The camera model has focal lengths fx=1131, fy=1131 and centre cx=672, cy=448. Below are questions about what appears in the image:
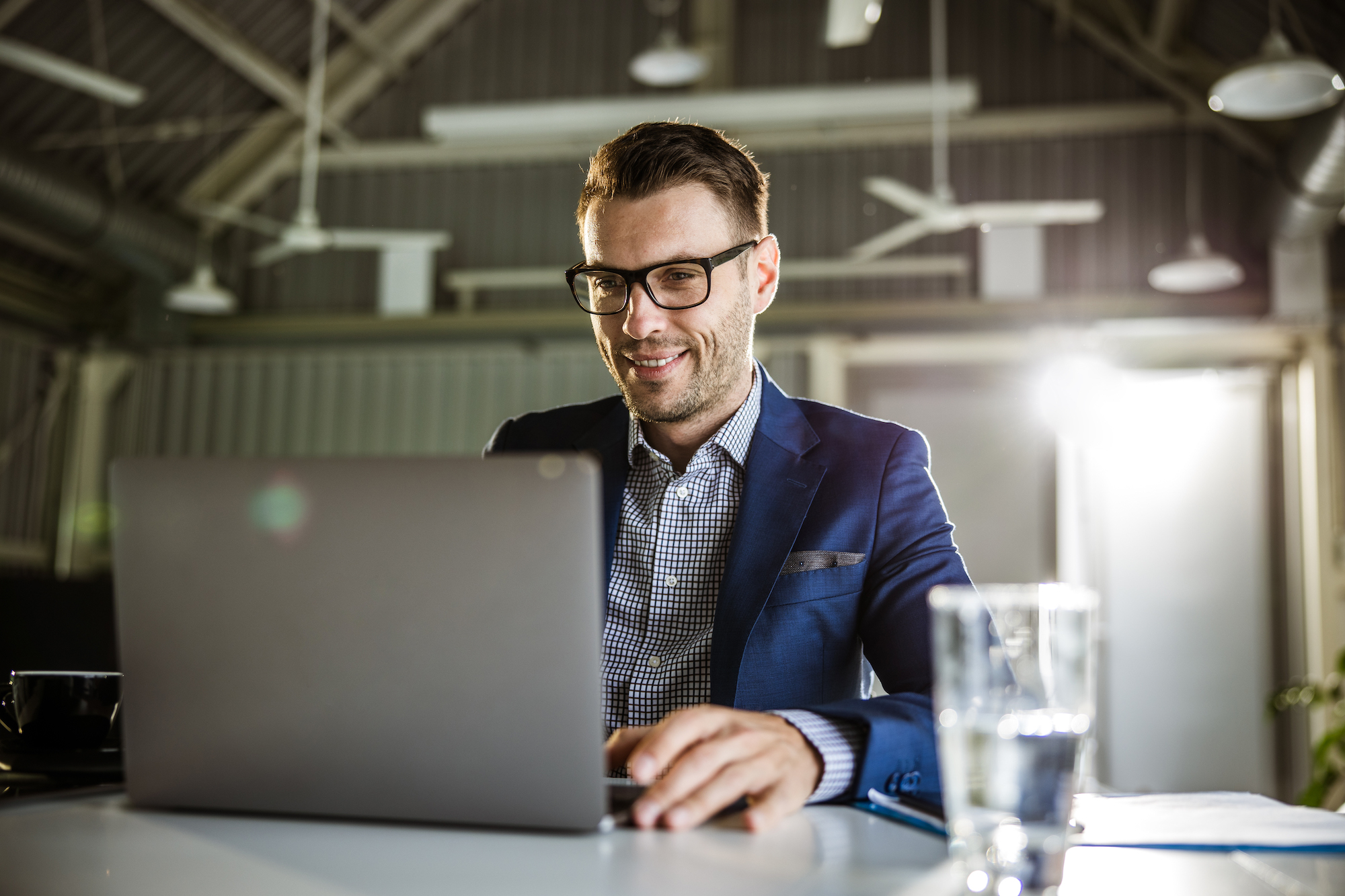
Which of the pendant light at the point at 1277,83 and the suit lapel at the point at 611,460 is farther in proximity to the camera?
the pendant light at the point at 1277,83

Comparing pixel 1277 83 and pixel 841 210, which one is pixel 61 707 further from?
pixel 841 210

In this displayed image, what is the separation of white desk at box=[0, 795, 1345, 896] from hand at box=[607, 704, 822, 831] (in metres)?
0.02

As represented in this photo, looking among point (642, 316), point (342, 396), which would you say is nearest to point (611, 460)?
point (642, 316)

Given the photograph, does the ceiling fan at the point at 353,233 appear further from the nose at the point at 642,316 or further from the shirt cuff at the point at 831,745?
the shirt cuff at the point at 831,745

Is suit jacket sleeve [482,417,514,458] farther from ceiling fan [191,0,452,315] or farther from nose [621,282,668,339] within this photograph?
ceiling fan [191,0,452,315]

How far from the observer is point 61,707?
1.09m

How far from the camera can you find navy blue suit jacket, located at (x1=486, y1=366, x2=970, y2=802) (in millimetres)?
1490

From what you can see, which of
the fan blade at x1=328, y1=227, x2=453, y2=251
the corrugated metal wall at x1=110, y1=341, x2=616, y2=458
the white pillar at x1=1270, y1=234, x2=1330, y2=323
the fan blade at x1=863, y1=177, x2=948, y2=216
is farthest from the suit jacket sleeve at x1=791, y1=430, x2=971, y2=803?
the corrugated metal wall at x1=110, y1=341, x2=616, y2=458

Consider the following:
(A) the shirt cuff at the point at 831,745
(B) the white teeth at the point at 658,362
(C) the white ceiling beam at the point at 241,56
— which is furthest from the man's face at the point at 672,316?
(C) the white ceiling beam at the point at 241,56

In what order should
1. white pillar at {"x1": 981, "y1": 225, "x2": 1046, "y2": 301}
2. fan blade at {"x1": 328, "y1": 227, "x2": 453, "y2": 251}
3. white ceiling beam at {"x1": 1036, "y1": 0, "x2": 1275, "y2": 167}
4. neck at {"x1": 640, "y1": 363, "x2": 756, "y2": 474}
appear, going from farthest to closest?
white pillar at {"x1": 981, "y1": 225, "x2": 1046, "y2": 301}, white ceiling beam at {"x1": 1036, "y1": 0, "x2": 1275, "y2": 167}, fan blade at {"x1": 328, "y1": 227, "x2": 453, "y2": 251}, neck at {"x1": 640, "y1": 363, "x2": 756, "y2": 474}

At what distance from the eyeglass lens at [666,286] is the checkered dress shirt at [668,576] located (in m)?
0.20

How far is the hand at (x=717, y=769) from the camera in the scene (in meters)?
0.84

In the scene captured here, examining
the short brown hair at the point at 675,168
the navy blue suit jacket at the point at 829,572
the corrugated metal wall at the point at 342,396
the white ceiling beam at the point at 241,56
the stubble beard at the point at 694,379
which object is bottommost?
the navy blue suit jacket at the point at 829,572

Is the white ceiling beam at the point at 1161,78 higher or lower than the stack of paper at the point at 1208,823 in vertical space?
higher
